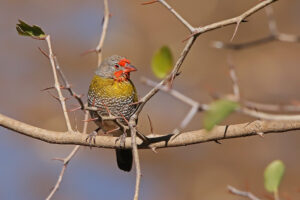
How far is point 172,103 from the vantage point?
11.4 m

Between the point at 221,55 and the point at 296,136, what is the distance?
7.77 ft

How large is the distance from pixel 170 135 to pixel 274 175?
150 centimetres

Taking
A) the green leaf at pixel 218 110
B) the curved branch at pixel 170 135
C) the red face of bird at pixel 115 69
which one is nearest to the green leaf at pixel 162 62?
the green leaf at pixel 218 110

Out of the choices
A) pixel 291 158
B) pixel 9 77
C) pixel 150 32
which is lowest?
pixel 291 158

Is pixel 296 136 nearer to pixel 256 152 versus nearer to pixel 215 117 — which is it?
pixel 256 152

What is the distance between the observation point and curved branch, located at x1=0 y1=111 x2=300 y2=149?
3623 millimetres

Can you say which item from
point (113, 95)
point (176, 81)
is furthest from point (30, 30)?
point (176, 81)

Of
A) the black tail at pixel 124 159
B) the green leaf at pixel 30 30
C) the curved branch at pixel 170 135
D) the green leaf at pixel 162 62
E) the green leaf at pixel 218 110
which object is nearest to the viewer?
the green leaf at pixel 218 110

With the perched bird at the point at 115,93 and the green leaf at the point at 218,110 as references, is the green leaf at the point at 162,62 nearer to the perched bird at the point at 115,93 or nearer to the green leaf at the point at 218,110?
the green leaf at the point at 218,110

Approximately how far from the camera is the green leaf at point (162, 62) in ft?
7.22

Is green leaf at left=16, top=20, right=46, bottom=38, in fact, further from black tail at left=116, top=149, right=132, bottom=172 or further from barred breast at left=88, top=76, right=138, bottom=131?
black tail at left=116, top=149, right=132, bottom=172

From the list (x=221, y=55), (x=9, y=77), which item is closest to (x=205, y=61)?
(x=221, y=55)

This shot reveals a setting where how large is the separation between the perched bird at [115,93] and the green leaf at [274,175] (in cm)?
295

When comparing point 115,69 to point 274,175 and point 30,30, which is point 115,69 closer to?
point 30,30
